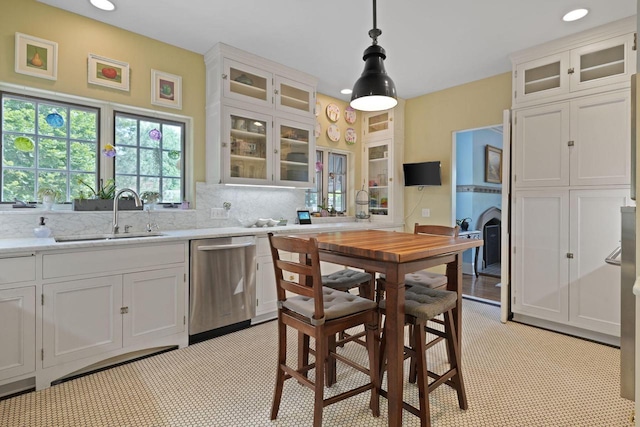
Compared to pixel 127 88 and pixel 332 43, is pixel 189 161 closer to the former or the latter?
pixel 127 88

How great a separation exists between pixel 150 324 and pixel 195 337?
1.41 ft

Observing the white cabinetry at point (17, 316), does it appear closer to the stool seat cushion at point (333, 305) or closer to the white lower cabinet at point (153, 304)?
the white lower cabinet at point (153, 304)

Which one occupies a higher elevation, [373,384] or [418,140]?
[418,140]

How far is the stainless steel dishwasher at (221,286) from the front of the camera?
2.86 m

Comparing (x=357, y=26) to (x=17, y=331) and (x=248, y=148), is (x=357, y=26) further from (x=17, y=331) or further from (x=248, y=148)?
(x=17, y=331)

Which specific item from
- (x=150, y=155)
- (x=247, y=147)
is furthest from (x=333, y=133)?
(x=150, y=155)

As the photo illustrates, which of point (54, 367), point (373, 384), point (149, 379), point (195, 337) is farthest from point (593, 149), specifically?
point (54, 367)

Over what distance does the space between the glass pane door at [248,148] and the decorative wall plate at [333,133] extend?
4.29 ft

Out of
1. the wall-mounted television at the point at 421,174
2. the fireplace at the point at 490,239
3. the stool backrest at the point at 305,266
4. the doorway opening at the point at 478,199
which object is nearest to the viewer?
the stool backrest at the point at 305,266

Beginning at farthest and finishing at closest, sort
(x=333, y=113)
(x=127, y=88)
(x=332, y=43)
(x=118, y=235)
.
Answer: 1. (x=333, y=113)
2. (x=332, y=43)
3. (x=127, y=88)
4. (x=118, y=235)

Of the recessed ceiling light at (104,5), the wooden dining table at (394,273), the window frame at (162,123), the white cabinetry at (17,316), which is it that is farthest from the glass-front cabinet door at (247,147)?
the wooden dining table at (394,273)

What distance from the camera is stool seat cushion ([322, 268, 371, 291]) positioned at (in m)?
2.32

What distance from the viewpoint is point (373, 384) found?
1826 mm

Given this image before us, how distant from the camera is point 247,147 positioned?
3.59 m
